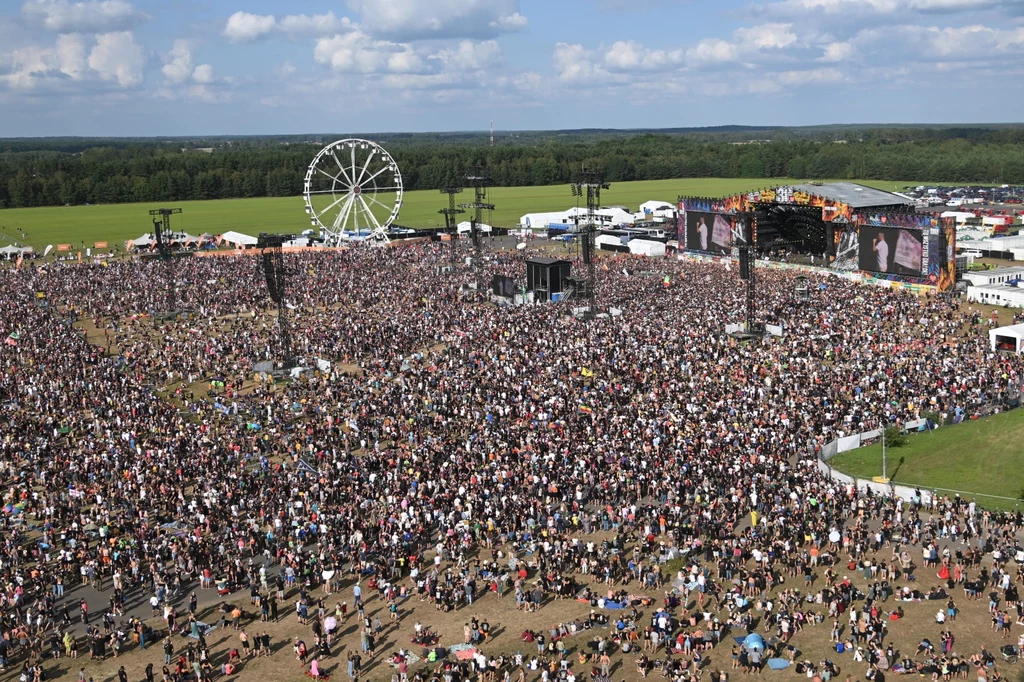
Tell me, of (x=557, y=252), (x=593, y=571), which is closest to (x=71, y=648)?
(x=593, y=571)

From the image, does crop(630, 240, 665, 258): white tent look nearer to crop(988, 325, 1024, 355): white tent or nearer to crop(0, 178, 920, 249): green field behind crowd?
crop(0, 178, 920, 249): green field behind crowd

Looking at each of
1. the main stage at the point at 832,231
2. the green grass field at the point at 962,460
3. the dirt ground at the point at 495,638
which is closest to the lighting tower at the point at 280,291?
the dirt ground at the point at 495,638

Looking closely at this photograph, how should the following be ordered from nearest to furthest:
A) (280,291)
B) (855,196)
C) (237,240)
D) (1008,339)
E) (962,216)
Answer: (1008,339) < (280,291) < (855,196) < (237,240) < (962,216)

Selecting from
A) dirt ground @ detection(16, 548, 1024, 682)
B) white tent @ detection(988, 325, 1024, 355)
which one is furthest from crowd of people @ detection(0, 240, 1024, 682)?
white tent @ detection(988, 325, 1024, 355)

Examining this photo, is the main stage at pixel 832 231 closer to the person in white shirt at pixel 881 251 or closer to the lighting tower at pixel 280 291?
the person in white shirt at pixel 881 251

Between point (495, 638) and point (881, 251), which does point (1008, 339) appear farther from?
point (495, 638)

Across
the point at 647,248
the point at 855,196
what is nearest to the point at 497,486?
the point at 855,196

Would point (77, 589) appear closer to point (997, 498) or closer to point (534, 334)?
point (997, 498)
